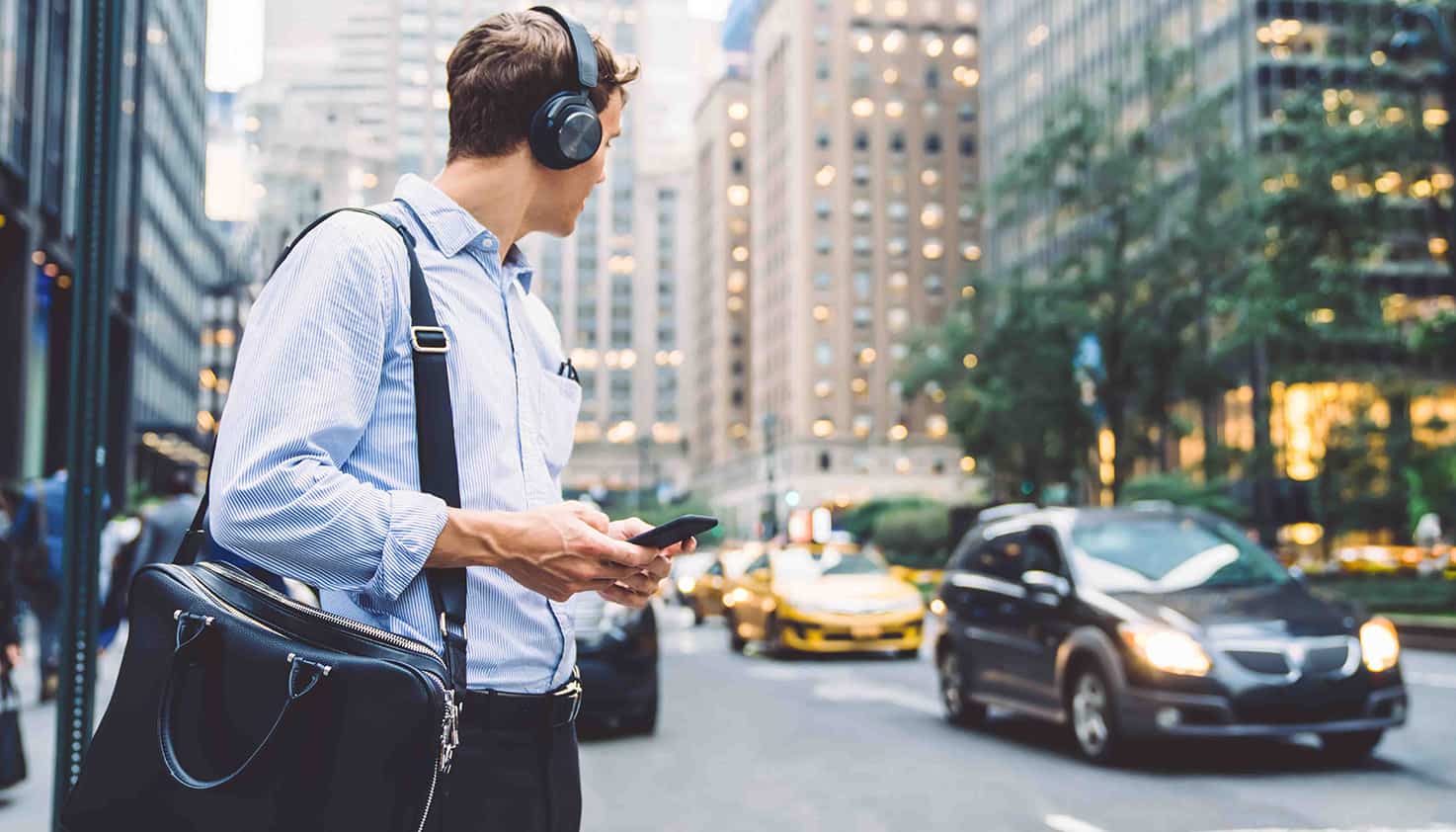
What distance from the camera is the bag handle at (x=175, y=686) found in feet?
5.65

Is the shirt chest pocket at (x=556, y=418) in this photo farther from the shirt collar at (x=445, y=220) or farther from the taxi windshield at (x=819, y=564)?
the taxi windshield at (x=819, y=564)

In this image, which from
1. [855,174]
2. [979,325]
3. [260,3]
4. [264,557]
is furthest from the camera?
[855,174]

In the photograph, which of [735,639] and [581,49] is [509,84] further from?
[735,639]

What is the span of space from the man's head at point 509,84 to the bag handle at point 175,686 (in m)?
0.83

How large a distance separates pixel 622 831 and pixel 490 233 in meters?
5.65

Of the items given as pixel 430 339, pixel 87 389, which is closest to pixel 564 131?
pixel 430 339

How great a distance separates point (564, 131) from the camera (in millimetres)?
2225

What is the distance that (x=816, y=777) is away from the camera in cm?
914

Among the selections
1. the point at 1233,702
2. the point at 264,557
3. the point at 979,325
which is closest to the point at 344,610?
the point at 264,557

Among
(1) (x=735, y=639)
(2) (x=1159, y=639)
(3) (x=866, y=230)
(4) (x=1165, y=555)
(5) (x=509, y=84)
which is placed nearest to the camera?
(5) (x=509, y=84)

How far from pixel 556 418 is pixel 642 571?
410 millimetres

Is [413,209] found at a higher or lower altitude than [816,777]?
higher

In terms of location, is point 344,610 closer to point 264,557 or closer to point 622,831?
point 264,557

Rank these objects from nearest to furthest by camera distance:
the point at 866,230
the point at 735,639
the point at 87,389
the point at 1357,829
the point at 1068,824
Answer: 1. the point at 87,389
2. the point at 1357,829
3. the point at 1068,824
4. the point at 735,639
5. the point at 866,230
